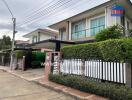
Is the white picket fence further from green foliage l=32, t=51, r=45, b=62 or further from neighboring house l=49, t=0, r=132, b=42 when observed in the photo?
green foliage l=32, t=51, r=45, b=62

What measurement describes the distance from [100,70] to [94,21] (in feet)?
31.5

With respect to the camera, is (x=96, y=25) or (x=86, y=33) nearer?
(x=96, y=25)

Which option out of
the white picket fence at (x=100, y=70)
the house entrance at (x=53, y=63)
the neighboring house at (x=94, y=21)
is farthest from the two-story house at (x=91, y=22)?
the white picket fence at (x=100, y=70)

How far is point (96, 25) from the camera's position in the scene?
17234mm

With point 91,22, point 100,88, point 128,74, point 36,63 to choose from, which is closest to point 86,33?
point 91,22

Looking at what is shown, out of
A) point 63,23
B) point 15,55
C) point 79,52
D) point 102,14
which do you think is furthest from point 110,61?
point 15,55

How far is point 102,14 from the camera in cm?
1656

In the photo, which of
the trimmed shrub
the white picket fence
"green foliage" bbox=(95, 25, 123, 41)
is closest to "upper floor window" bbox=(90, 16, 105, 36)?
"green foliage" bbox=(95, 25, 123, 41)

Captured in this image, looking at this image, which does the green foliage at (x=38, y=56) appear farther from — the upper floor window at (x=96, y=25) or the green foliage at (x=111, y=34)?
the green foliage at (x=111, y=34)

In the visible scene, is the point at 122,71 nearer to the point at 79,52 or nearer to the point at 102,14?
the point at 79,52

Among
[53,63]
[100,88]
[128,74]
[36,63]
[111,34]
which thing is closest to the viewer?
[128,74]

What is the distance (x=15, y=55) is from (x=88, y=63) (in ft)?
50.0

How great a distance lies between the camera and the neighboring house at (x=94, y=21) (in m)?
15.0

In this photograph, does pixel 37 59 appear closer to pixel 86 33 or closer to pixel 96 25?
pixel 86 33
